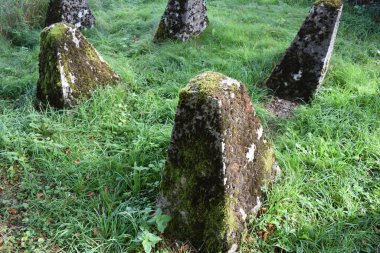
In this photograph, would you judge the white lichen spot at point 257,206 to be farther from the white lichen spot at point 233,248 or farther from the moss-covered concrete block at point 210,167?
the white lichen spot at point 233,248

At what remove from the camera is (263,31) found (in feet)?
23.9

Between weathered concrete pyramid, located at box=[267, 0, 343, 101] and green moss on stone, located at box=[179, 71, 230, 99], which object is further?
weathered concrete pyramid, located at box=[267, 0, 343, 101]

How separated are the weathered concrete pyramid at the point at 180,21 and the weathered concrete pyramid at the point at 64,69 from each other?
2.25 meters

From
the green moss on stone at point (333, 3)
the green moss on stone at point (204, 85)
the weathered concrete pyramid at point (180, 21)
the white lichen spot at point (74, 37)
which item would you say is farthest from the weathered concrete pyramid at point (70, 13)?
the green moss on stone at point (204, 85)

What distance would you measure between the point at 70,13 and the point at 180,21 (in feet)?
8.30

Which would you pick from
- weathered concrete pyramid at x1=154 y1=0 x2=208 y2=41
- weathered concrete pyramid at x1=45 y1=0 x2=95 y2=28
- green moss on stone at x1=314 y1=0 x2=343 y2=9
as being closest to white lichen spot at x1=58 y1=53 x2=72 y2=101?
weathered concrete pyramid at x1=154 y1=0 x2=208 y2=41

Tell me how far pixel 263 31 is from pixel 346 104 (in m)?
2.88

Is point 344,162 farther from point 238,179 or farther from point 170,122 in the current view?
point 170,122

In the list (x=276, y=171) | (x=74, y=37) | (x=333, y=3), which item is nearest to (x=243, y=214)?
(x=276, y=171)

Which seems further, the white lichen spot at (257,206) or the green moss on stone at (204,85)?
the white lichen spot at (257,206)

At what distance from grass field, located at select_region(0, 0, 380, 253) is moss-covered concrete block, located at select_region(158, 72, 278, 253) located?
0.77ft

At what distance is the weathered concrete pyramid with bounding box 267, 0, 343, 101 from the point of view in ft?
17.7

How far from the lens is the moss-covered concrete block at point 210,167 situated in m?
2.94

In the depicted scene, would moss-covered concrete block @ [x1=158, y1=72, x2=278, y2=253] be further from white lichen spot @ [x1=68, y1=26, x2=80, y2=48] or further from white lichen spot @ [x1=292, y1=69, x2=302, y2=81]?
white lichen spot @ [x1=68, y1=26, x2=80, y2=48]
